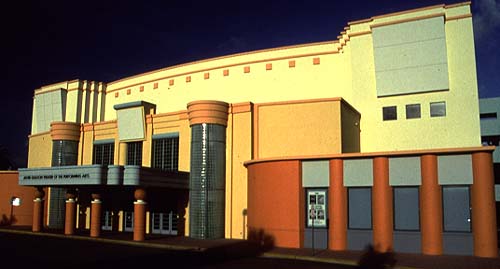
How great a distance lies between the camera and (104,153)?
1353 inches

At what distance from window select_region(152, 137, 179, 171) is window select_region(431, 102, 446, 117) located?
1586 centimetres

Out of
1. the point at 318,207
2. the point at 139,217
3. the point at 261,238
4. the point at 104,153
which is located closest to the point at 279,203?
the point at 318,207

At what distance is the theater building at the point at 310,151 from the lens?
20938 millimetres

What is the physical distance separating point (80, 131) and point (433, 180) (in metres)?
25.9

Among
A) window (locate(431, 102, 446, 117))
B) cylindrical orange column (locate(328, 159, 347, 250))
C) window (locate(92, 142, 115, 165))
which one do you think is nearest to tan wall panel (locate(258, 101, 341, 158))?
cylindrical orange column (locate(328, 159, 347, 250))

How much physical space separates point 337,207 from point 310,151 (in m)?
5.01

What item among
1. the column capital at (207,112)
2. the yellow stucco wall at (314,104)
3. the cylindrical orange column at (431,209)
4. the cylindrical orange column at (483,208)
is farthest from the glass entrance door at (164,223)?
the cylindrical orange column at (483,208)

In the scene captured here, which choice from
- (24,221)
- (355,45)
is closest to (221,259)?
(355,45)

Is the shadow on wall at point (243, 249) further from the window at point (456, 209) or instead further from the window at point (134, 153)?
the window at point (134, 153)

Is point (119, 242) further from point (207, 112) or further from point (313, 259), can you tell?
point (313, 259)

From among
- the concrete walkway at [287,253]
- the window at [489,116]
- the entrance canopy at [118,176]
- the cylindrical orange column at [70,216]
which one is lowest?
the concrete walkway at [287,253]

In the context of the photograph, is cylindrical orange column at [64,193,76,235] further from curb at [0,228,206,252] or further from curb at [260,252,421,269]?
curb at [260,252,421,269]

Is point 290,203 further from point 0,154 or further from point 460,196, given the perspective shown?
point 0,154

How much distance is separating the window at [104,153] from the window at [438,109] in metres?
21.6
